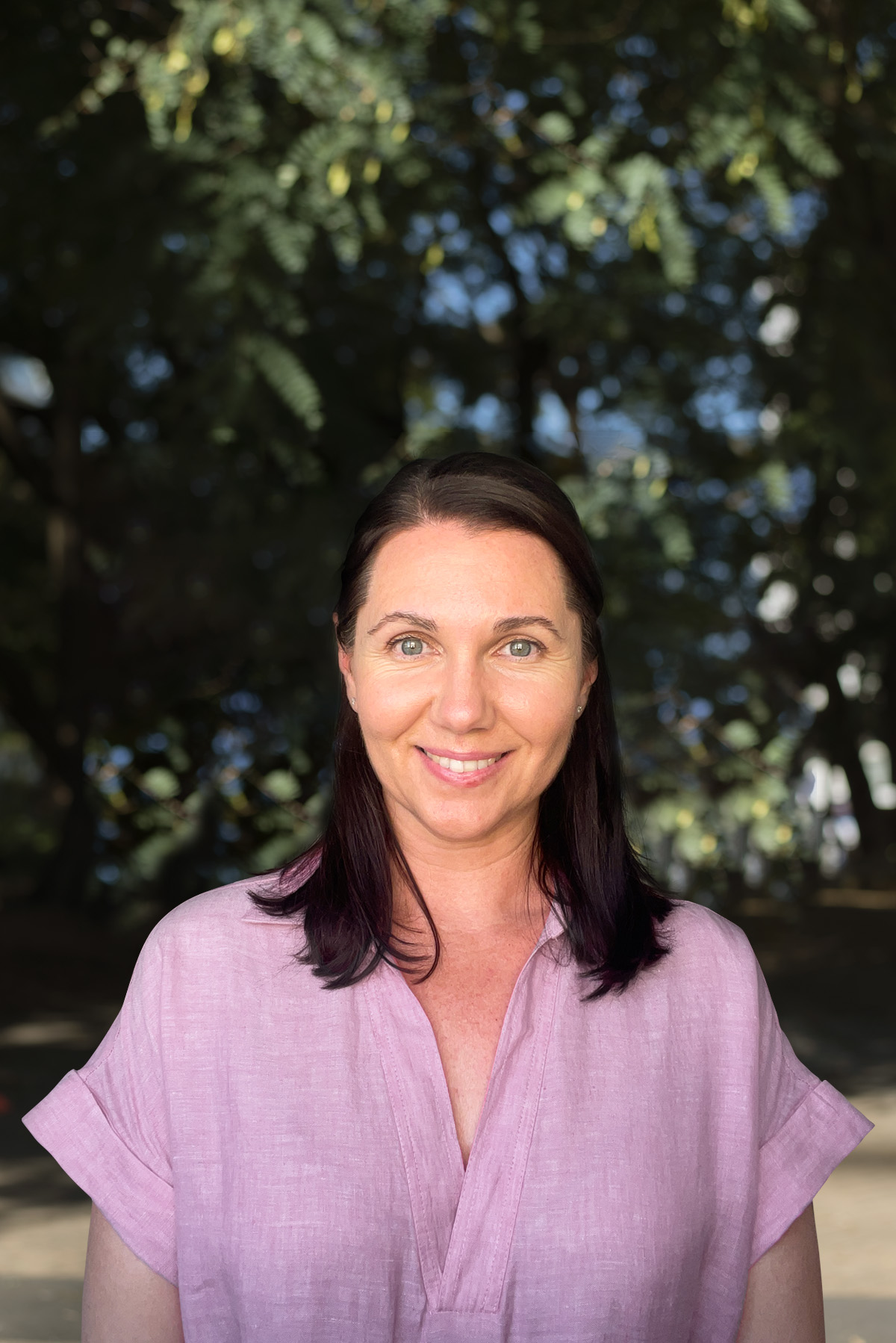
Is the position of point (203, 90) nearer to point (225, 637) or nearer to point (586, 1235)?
point (225, 637)

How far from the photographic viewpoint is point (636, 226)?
20.5 feet

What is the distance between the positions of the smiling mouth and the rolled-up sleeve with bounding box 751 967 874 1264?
17.9 inches

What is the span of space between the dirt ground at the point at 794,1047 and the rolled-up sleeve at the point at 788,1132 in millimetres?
3445

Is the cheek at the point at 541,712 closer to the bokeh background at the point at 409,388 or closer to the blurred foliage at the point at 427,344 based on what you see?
the blurred foliage at the point at 427,344

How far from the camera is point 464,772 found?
6.61ft

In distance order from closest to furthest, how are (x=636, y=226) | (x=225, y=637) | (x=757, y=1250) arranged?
(x=757, y=1250)
(x=636, y=226)
(x=225, y=637)

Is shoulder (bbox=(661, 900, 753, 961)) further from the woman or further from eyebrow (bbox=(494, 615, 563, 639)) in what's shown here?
eyebrow (bbox=(494, 615, 563, 639))

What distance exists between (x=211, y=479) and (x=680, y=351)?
9.98 ft

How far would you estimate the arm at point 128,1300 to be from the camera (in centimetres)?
195

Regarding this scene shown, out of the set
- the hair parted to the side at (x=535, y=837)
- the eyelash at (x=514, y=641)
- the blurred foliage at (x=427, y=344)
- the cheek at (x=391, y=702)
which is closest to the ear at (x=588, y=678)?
the hair parted to the side at (x=535, y=837)

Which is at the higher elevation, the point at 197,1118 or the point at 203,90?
the point at 203,90

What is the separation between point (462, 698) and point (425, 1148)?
1.80 ft

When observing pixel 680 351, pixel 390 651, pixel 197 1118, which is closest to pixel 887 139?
pixel 680 351

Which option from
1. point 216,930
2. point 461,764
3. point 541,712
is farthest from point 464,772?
point 216,930
